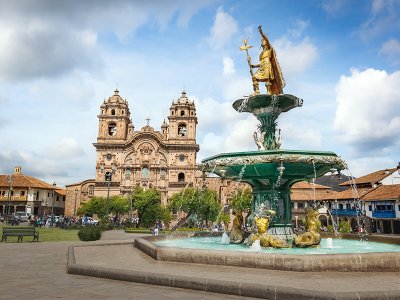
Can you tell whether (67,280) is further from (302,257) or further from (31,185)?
(31,185)

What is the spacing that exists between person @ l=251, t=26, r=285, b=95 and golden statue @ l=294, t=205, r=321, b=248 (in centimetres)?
452

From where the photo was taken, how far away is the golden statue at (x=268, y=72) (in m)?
12.4

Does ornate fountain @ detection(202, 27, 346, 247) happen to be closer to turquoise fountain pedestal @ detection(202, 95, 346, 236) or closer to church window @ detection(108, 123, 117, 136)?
turquoise fountain pedestal @ detection(202, 95, 346, 236)

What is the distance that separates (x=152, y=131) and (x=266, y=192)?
5440cm

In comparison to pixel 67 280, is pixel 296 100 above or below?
above

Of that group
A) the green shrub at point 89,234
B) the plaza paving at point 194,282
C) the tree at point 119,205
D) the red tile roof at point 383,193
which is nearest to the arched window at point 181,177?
the tree at point 119,205

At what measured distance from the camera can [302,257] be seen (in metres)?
6.48

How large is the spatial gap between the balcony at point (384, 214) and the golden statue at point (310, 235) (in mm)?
29171

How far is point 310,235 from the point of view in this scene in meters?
9.76

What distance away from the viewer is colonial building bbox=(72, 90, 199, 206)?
204ft

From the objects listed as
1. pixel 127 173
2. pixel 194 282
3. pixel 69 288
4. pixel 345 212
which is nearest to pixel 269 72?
pixel 194 282

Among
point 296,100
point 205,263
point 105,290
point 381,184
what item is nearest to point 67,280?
point 105,290

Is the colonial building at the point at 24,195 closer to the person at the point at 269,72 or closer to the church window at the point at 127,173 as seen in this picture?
the church window at the point at 127,173

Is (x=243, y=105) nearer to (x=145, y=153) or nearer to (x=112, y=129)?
(x=145, y=153)
